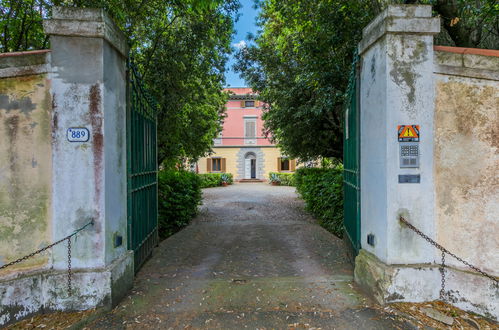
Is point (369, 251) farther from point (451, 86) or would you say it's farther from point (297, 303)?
point (451, 86)

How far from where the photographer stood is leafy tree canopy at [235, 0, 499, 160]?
553cm

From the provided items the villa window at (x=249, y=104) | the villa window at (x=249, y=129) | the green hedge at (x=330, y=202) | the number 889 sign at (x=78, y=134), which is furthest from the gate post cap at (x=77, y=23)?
the villa window at (x=249, y=104)

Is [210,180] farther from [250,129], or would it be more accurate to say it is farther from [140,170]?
[140,170]

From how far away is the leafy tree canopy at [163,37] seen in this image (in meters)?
5.47

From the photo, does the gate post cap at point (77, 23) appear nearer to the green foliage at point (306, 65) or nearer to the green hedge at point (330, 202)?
the green foliage at point (306, 65)

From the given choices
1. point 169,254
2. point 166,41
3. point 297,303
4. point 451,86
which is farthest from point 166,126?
point 451,86

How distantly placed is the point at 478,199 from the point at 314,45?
4.65 metres

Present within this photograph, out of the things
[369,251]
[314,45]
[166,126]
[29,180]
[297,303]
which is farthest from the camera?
[166,126]

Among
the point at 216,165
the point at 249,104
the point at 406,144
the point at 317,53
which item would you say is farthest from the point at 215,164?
the point at 406,144

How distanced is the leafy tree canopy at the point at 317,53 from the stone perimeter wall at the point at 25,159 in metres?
5.26

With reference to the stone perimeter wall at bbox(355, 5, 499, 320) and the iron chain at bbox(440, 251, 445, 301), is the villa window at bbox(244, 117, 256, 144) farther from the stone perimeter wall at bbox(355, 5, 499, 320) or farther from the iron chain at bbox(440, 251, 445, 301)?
the iron chain at bbox(440, 251, 445, 301)

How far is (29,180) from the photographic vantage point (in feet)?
9.40

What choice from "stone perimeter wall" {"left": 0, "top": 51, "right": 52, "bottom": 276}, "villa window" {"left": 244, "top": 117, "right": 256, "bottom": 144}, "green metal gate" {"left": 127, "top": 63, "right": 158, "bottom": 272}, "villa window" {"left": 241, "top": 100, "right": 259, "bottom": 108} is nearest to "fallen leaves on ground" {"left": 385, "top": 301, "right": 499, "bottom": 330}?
"green metal gate" {"left": 127, "top": 63, "right": 158, "bottom": 272}

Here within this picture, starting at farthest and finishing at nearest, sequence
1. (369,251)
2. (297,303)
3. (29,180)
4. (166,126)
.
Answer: (166,126) → (369,251) → (297,303) → (29,180)
